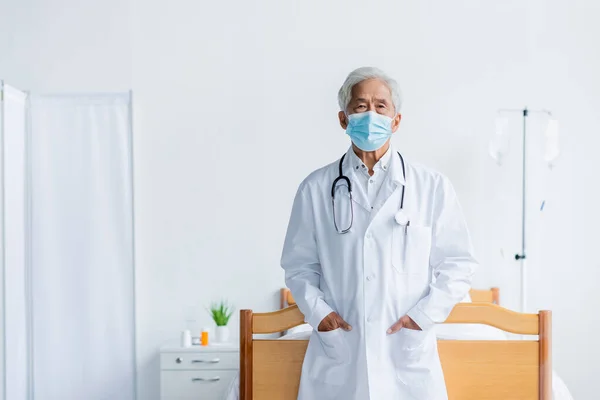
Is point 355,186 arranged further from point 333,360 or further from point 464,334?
point 464,334

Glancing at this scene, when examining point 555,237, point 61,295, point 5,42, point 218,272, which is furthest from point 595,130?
point 5,42

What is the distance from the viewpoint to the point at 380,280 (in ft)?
7.08

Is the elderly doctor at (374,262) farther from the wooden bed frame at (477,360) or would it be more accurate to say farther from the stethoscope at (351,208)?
the wooden bed frame at (477,360)

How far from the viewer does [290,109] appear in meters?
4.16

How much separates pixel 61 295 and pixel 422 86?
220cm

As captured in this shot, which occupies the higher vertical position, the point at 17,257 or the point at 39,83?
the point at 39,83

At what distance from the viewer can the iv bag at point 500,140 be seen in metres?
3.92

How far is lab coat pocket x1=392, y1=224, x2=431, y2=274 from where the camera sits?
7.13ft

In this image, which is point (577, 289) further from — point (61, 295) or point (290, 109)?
point (61, 295)

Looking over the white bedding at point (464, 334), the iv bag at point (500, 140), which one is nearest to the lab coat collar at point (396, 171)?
the white bedding at point (464, 334)

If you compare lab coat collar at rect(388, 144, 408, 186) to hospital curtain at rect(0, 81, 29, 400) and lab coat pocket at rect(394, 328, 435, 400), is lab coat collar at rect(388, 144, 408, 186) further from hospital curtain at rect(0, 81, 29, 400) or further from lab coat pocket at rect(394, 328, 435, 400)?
hospital curtain at rect(0, 81, 29, 400)

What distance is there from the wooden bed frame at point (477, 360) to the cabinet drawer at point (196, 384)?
123 centimetres

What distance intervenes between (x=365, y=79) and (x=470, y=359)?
986mm

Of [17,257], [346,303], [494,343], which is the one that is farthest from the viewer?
[17,257]
